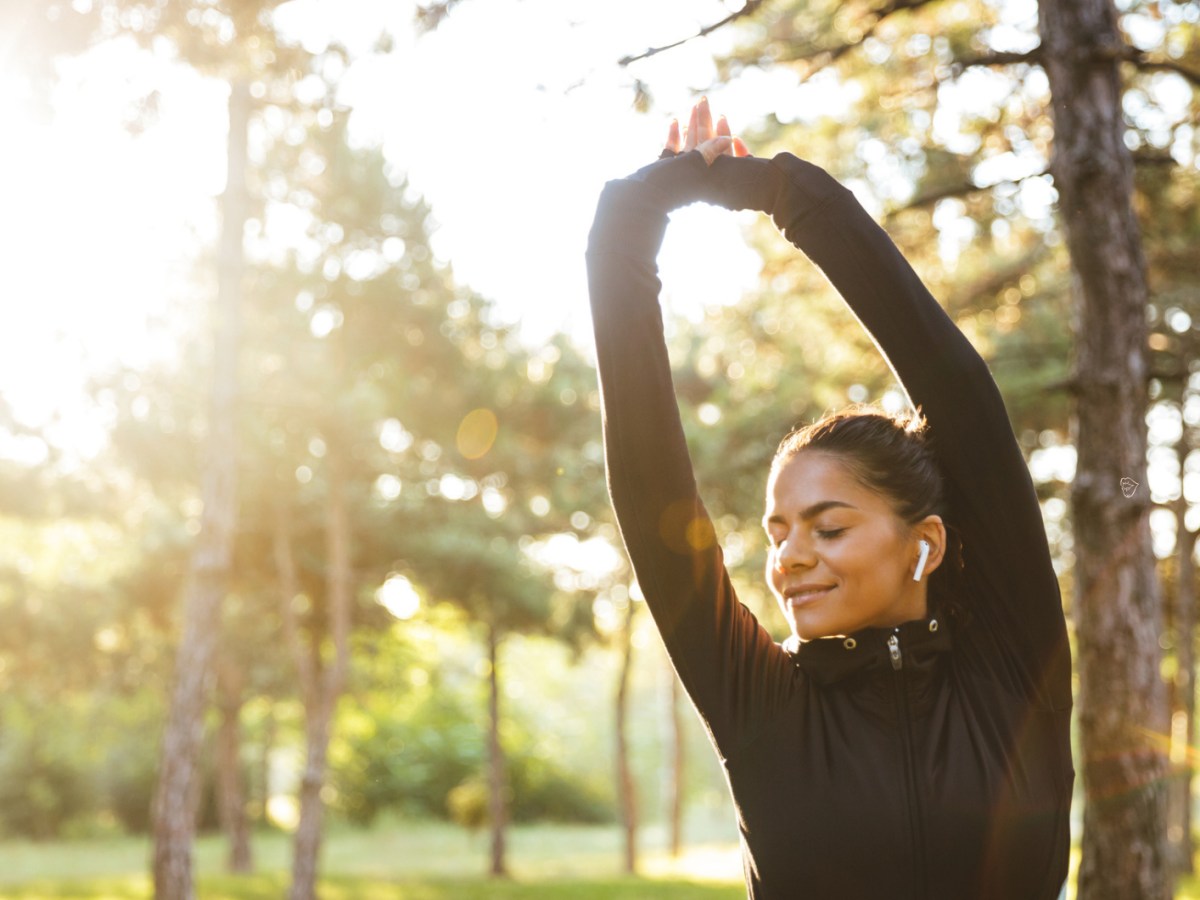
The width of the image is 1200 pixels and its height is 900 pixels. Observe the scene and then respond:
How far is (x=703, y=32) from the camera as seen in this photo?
12.3 ft

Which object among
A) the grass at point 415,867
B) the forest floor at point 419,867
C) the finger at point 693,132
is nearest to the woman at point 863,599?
the finger at point 693,132

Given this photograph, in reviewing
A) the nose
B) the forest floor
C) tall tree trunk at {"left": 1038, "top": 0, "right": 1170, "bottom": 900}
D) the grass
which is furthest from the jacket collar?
→ the grass

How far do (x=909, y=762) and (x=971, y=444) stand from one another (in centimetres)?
42

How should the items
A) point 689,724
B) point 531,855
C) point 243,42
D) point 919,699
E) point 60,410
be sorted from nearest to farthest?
point 919,699 < point 243,42 < point 60,410 < point 531,855 < point 689,724

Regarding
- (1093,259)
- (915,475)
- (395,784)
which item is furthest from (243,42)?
(395,784)

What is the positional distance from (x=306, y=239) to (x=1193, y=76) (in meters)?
11.9

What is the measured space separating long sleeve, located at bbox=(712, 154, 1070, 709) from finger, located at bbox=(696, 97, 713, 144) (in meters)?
0.21

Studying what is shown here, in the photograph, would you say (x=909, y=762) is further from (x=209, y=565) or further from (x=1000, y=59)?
(x=209, y=565)

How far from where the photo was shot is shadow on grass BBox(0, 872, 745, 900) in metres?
16.9

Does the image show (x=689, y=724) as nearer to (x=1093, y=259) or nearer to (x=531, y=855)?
(x=531, y=855)

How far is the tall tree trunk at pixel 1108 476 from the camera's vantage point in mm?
5328

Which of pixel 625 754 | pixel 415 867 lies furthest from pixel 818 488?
pixel 415 867

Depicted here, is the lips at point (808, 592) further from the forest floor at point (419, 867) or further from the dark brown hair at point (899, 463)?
the forest floor at point (419, 867)

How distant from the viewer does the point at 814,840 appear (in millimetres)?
1310
